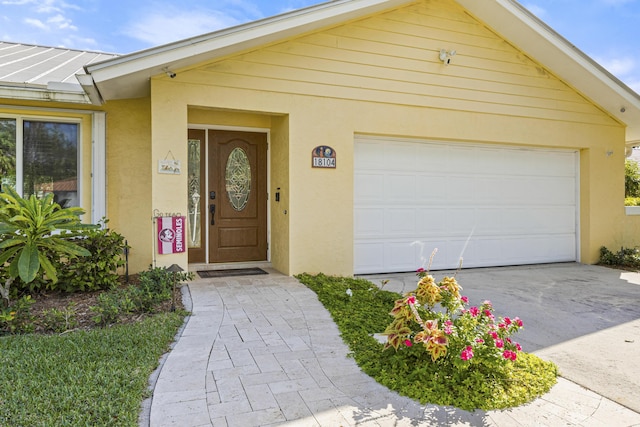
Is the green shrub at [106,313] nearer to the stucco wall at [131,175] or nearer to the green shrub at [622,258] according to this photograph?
the stucco wall at [131,175]

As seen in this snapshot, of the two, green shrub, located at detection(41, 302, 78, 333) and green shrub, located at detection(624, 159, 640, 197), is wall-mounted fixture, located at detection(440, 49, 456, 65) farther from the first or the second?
green shrub, located at detection(624, 159, 640, 197)

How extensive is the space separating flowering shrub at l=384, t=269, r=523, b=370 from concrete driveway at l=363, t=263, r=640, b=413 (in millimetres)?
766

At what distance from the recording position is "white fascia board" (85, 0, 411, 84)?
5418 mm

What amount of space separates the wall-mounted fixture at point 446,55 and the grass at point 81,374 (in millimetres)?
5998

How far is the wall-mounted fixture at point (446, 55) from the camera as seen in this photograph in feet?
24.3

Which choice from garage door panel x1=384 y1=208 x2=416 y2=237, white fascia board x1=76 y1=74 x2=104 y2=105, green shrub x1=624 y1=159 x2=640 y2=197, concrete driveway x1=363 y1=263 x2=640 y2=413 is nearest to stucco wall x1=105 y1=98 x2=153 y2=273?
white fascia board x1=76 y1=74 x2=104 y2=105

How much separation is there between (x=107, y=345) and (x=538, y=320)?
14.4 feet

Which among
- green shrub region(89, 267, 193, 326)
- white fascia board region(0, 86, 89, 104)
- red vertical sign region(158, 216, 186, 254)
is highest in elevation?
white fascia board region(0, 86, 89, 104)

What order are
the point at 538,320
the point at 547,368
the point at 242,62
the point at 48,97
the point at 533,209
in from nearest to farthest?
the point at 547,368 < the point at 538,320 < the point at 48,97 < the point at 242,62 < the point at 533,209

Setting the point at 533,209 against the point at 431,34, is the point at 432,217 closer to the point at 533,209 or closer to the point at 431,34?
the point at 533,209

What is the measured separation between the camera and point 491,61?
793cm

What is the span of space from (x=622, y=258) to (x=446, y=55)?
5328 millimetres

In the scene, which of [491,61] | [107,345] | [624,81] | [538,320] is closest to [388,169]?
[491,61]

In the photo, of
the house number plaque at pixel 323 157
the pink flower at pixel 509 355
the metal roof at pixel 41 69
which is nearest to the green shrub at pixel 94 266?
the metal roof at pixel 41 69
